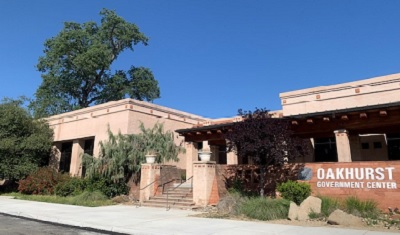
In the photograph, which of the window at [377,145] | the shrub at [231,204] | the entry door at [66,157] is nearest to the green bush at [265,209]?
the shrub at [231,204]

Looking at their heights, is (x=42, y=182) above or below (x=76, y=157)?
below

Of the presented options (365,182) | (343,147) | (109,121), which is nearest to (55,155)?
(109,121)

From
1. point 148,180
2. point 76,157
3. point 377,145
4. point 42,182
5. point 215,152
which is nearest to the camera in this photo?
point 148,180

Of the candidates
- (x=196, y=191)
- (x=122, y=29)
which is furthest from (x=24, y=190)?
(x=122, y=29)

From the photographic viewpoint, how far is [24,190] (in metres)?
24.6

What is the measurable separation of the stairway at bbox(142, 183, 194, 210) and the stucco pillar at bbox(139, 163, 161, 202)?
450 millimetres

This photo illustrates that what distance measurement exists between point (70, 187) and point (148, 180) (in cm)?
750

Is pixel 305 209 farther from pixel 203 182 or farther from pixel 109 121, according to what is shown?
pixel 109 121

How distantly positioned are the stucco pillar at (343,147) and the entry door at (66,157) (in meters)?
24.4

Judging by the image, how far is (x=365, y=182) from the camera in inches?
487

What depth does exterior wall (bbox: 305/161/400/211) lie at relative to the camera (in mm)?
11820

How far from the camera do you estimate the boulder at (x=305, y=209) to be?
1076 cm

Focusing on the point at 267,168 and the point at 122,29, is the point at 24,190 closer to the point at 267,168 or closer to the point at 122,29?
the point at 267,168

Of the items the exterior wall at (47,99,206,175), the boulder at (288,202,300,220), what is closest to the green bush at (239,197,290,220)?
the boulder at (288,202,300,220)
